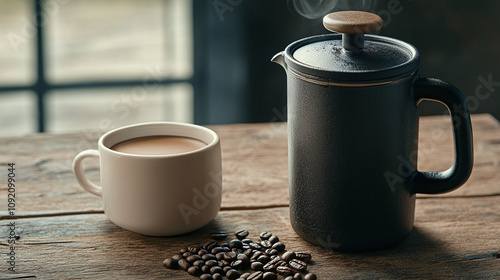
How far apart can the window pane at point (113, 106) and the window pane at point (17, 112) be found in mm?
68

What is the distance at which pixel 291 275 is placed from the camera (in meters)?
0.81

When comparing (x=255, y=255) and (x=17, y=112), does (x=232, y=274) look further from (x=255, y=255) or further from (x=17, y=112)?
(x=17, y=112)

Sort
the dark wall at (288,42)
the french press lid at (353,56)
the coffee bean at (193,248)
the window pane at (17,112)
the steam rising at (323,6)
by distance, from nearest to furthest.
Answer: the french press lid at (353,56)
the coffee bean at (193,248)
the steam rising at (323,6)
the dark wall at (288,42)
the window pane at (17,112)

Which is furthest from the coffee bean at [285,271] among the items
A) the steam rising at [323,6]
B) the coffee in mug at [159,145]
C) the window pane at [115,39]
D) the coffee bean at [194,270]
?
the window pane at [115,39]

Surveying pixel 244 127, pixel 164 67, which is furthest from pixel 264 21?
pixel 244 127

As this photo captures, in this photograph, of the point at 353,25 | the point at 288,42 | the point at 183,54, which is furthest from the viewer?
the point at 183,54

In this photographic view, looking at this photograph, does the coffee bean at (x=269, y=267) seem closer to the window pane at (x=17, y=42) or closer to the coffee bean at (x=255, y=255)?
the coffee bean at (x=255, y=255)

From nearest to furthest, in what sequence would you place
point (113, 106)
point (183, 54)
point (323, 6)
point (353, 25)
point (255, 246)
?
point (353, 25)
point (255, 246)
point (323, 6)
point (183, 54)
point (113, 106)

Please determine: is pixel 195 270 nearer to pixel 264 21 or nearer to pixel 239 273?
pixel 239 273

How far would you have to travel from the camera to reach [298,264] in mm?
824

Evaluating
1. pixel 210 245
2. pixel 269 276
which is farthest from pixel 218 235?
pixel 269 276

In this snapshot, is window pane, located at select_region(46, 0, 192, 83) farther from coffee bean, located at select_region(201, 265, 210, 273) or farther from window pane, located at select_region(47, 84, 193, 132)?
coffee bean, located at select_region(201, 265, 210, 273)

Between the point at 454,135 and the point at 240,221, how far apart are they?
0.33m

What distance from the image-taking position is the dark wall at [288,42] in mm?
2166
